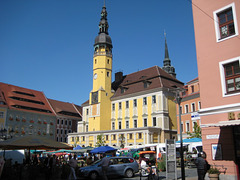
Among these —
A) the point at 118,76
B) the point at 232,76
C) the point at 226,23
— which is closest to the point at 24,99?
the point at 118,76

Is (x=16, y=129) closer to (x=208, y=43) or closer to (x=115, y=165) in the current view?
(x=115, y=165)

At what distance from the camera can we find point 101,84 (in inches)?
2399

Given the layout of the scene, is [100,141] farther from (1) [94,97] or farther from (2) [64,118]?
(2) [64,118]

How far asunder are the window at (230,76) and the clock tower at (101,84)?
4552 centimetres

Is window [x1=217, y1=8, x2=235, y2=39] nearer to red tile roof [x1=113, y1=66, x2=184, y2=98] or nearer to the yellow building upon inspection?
the yellow building

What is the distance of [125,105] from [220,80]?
43.8 m

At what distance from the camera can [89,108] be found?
62.1 m

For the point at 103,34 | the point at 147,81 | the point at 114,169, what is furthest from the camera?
the point at 103,34

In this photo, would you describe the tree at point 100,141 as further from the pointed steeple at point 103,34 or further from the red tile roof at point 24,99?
the red tile roof at point 24,99

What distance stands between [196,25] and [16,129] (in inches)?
2231

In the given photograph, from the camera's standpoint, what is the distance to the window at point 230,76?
13.8m

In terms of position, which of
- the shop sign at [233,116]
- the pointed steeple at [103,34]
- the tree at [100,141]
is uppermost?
the pointed steeple at [103,34]

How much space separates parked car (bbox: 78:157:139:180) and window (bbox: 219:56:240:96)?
8.57 m

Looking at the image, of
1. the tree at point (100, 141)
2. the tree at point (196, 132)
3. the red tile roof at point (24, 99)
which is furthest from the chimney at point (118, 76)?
the tree at point (196, 132)
